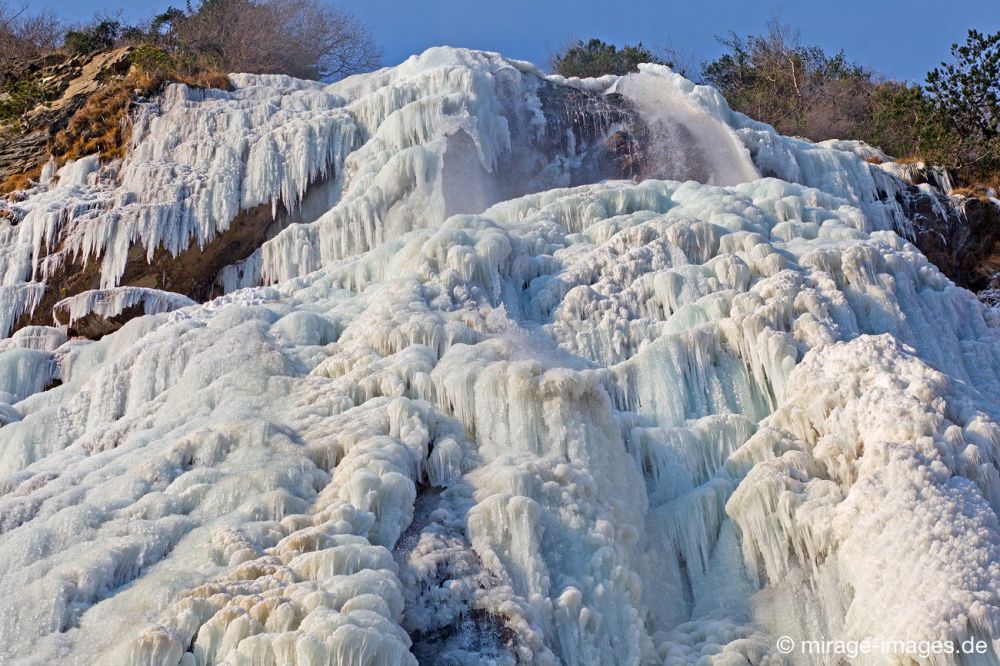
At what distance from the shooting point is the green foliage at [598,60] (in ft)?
87.9

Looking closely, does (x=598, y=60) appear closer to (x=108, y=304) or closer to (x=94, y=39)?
(x=94, y=39)

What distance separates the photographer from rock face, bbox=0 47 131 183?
Result: 17.2 metres

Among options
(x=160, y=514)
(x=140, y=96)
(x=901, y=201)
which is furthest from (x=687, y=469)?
(x=140, y=96)

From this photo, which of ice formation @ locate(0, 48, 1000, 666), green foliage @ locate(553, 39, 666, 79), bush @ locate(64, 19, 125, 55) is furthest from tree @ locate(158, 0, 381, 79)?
Answer: ice formation @ locate(0, 48, 1000, 666)

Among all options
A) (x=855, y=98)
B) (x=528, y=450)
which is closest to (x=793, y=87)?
(x=855, y=98)

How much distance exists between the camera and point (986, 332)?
11.5 metres

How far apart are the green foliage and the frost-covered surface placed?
639 inches

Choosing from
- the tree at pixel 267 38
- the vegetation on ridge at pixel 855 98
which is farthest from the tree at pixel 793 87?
the tree at pixel 267 38

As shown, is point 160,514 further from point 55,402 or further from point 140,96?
point 140,96

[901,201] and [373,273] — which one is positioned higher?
[901,201]

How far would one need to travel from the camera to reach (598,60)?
27.3 metres

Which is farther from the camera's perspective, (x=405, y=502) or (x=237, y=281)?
(x=237, y=281)

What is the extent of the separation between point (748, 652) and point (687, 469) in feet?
6.46

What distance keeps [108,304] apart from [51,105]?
758cm
